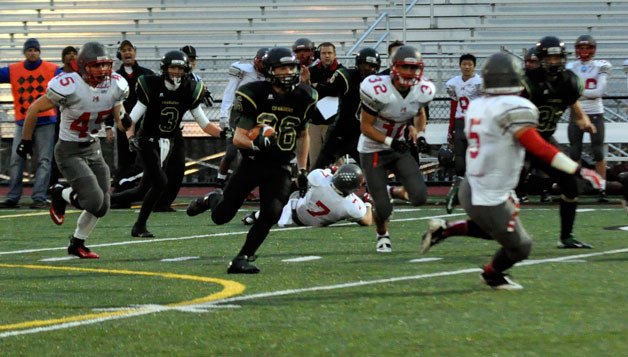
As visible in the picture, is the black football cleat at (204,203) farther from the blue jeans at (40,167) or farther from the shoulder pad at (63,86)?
the blue jeans at (40,167)

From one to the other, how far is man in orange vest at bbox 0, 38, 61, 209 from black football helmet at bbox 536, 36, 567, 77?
6411mm

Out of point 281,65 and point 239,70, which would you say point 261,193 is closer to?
point 281,65

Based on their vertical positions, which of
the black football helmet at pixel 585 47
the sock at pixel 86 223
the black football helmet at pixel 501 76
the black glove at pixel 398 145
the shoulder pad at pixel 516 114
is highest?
the black football helmet at pixel 501 76

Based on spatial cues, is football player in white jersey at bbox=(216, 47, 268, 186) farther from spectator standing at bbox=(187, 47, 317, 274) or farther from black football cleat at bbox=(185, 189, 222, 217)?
spectator standing at bbox=(187, 47, 317, 274)

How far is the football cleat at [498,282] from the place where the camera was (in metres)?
7.01

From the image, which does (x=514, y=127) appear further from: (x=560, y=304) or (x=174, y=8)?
(x=174, y=8)

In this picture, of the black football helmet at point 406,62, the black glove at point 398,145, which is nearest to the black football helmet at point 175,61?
the black football helmet at point 406,62

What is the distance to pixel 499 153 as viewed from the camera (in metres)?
6.71

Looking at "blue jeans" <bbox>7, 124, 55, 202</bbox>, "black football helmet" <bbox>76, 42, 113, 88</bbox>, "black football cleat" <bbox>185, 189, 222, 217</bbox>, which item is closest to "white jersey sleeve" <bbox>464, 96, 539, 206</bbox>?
"black football helmet" <bbox>76, 42, 113, 88</bbox>

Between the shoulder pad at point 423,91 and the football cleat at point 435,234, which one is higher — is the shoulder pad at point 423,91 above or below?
above

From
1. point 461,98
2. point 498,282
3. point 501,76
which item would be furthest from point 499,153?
point 461,98

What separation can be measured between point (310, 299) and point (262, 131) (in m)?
1.49

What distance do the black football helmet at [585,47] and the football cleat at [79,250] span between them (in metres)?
6.04

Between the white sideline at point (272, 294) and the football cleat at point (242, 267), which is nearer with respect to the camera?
the white sideline at point (272, 294)
